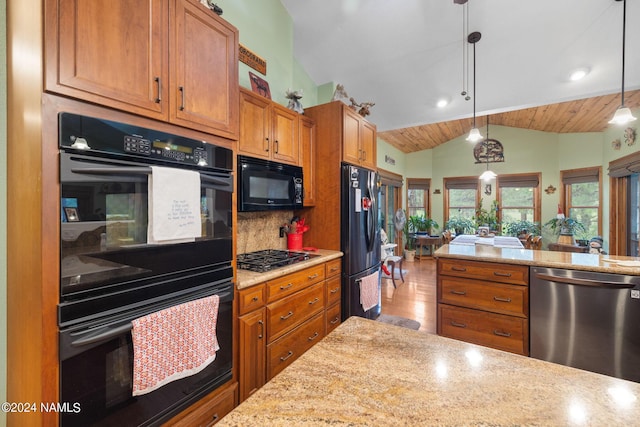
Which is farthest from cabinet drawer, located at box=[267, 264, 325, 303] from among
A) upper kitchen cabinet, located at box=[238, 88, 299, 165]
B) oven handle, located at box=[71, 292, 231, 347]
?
upper kitchen cabinet, located at box=[238, 88, 299, 165]

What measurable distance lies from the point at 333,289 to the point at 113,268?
1.83 m

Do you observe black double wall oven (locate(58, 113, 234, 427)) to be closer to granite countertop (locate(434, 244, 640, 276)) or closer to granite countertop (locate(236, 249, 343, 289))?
granite countertop (locate(236, 249, 343, 289))

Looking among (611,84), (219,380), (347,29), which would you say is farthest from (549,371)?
(611,84)

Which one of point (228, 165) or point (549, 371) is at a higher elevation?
point (228, 165)

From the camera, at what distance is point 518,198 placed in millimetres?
6879

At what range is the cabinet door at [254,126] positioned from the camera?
2.06m

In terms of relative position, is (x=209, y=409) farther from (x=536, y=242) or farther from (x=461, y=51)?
(x=536, y=242)

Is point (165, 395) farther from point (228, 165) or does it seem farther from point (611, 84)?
point (611, 84)

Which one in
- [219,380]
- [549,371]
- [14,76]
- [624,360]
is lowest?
[624,360]

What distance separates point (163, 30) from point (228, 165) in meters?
0.69

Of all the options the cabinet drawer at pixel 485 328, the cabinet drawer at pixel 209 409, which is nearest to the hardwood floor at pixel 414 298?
the cabinet drawer at pixel 485 328

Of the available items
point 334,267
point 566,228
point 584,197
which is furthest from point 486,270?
point 584,197

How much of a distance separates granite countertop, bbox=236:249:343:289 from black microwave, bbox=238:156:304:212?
19.4 inches

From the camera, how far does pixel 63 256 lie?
995 mm
